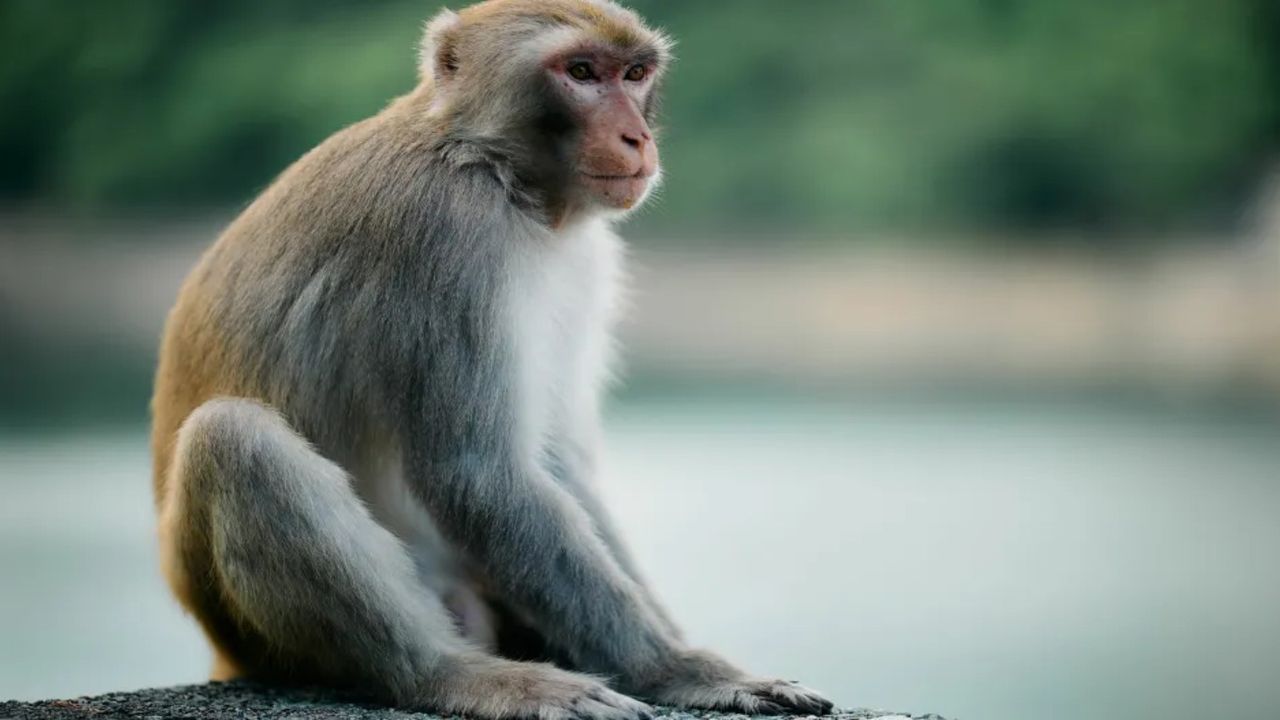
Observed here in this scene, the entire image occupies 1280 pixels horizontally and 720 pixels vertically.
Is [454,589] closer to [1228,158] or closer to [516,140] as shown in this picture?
[516,140]

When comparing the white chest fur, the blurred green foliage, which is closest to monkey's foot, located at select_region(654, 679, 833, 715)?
the white chest fur

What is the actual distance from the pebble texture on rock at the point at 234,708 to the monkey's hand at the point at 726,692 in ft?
0.14

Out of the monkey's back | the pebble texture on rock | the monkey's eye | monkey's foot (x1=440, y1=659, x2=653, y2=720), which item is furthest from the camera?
the monkey's eye

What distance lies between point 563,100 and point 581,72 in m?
0.12

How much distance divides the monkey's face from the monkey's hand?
1.41 m

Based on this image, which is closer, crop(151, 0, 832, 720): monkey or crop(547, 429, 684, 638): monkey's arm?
crop(151, 0, 832, 720): monkey

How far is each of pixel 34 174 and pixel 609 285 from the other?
1080 cm

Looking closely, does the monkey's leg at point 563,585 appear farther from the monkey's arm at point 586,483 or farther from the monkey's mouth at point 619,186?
the monkey's mouth at point 619,186

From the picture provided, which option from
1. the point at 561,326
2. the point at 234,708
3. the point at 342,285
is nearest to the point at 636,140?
the point at 561,326

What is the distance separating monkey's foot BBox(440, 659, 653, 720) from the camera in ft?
14.0

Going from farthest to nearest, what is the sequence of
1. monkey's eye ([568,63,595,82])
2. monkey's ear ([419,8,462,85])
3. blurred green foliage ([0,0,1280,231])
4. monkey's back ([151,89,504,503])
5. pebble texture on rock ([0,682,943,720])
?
blurred green foliage ([0,0,1280,231]) → monkey's ear ([419,8,462,85]) → monkey's eye ([568,63,595,82]) → monkey's back ([151,89,504,503]) → pebble texture on rock ([0,682,943,720])

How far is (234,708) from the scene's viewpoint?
4.65 metres

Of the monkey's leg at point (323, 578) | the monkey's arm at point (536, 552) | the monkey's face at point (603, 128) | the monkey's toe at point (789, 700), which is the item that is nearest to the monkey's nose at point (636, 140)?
the monkey's face at point (603, 128)

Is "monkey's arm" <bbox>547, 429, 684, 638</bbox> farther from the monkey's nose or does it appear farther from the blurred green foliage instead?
Result: the blurred green foliage
